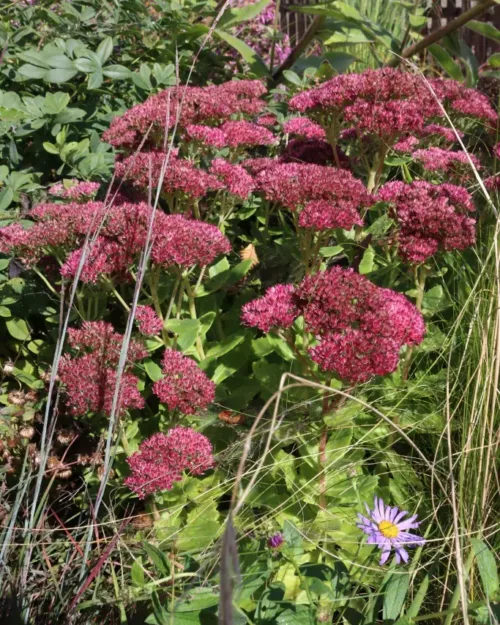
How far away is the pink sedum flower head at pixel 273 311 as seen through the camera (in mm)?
1928

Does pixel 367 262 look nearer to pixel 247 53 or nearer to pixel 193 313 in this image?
pixel 193 313

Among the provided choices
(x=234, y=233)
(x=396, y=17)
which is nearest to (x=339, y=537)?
(x=234, y=233)

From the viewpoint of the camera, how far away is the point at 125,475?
2164 millimetres

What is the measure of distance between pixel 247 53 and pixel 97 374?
1926mm

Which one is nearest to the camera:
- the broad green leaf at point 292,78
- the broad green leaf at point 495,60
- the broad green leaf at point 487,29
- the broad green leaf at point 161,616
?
the broad green leaf at point 161,616

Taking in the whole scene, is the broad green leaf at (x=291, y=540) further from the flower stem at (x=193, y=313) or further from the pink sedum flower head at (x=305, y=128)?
the pink sedum flower head at (x=305, y=128)

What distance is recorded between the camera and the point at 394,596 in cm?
148

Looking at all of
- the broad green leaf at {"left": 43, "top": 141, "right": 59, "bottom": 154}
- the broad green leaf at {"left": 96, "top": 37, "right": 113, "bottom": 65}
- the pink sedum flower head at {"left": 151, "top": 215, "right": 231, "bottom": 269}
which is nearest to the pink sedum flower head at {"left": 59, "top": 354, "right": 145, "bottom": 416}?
the pink sedum flower head at {"left": 151, "top": 215, "right": 231, "bottom": 269}

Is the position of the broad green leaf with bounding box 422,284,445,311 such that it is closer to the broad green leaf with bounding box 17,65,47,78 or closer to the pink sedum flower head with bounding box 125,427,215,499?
the pink sedum flower head with bounding box 125,427,215,499

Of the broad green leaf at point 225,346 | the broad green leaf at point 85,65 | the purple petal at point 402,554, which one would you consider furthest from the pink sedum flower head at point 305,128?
the purple petal at point 402,554

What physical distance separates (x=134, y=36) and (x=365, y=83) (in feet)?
4.56

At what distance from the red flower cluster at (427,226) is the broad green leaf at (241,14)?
62.8 inches

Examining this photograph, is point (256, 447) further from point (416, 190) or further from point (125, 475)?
point (416, 190)

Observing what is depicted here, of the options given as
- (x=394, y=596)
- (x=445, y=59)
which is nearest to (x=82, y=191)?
(x=394, y=596)
